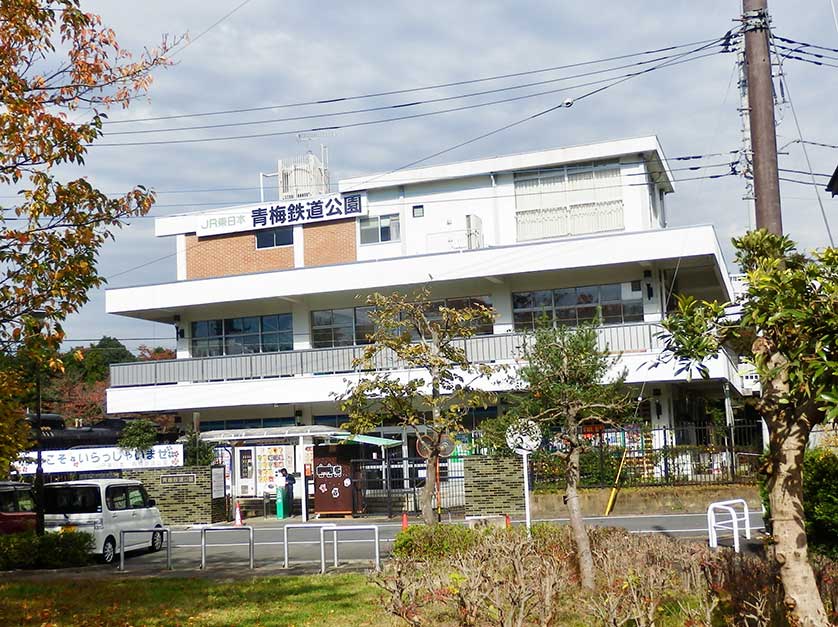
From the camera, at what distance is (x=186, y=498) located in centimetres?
3034

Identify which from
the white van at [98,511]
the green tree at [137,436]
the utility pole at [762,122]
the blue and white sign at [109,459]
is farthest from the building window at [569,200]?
the utility pole at [762,122]

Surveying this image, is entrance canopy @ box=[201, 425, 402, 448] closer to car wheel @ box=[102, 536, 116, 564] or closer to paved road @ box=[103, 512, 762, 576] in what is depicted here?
paved road @ box=[103, 512, 762, 576]

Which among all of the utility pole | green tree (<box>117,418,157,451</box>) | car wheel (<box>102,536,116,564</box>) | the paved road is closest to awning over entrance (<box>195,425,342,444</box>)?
green tree (<box>117,418,157,451</box>)

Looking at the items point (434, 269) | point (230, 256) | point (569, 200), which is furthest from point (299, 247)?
point (569, 200)

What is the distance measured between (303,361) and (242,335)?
439 cm

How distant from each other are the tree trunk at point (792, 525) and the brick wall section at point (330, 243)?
3073 cm

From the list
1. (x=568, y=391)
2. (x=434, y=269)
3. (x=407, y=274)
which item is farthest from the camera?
(x=407, y=274)

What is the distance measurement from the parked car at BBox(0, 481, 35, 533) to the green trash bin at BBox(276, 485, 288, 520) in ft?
30.5

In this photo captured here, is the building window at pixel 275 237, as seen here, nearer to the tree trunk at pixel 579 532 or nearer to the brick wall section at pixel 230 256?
the brick wall section at pixel 230 256

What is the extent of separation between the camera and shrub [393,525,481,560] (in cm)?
1543

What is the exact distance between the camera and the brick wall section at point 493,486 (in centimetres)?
2764

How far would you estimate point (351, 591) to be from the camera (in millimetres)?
14445

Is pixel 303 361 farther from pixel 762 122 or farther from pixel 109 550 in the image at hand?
pixel 762 122

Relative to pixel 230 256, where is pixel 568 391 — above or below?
below
